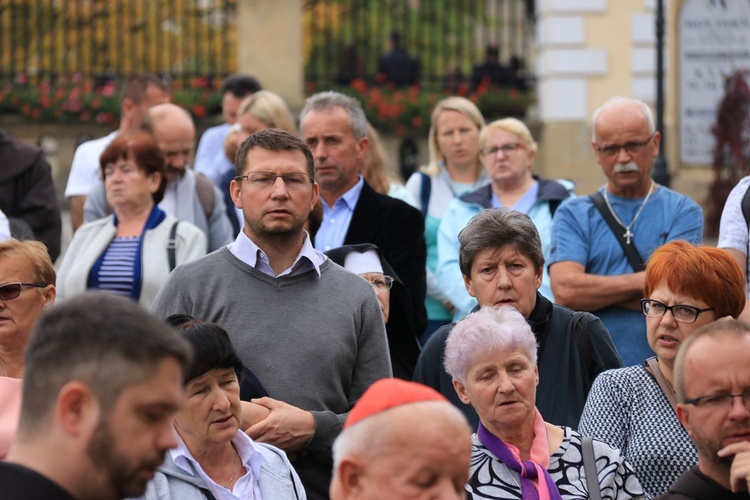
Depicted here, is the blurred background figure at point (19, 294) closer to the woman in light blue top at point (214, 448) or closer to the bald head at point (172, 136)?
the woman in light blue top at point (214, 448)

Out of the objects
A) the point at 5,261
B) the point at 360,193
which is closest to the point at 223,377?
the point at 5,261

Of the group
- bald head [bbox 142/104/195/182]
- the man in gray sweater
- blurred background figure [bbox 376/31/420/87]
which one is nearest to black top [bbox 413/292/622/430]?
the man in gray sweater

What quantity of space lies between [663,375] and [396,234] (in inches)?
81.7

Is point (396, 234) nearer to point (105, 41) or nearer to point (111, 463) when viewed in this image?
point (111, 463)

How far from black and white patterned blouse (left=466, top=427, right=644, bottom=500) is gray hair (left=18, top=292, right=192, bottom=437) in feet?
6.69

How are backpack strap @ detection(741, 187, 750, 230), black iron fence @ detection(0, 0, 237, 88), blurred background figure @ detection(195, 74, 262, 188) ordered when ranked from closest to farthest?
backpack strap @ detection(741, 187, 750, 230), blurred background figure @ detection(195, 74, 262, 188), black iron fence @ detection(0, 0, 237, 88)

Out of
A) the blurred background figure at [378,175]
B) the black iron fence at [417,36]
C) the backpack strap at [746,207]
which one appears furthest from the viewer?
the black iron fence at [417,36]

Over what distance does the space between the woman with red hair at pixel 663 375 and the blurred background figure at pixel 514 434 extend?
0.28m

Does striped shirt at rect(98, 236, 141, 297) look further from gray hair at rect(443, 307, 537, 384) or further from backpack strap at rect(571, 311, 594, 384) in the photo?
gray hair at rect(443, 307, 537, 384)

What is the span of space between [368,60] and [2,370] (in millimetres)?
16631

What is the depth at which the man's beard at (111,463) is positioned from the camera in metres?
3.01

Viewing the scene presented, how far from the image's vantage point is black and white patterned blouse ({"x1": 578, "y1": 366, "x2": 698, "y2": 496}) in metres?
5.36

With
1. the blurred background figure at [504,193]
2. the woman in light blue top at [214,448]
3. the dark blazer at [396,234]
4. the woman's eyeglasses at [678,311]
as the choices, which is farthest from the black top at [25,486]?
the blurred background figure at [504,193]

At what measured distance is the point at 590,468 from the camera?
5.07 m
